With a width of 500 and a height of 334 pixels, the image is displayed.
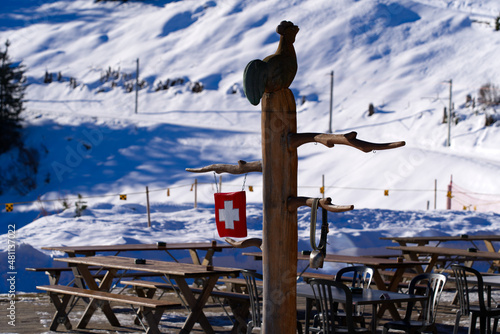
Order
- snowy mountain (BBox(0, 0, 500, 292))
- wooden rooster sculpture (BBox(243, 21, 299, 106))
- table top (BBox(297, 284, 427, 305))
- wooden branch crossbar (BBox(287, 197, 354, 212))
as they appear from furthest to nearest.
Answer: snowy mountain (BBox(0, 0, 500, 292)) → table top (BBox(297, 284, 427, 305)) → wooden rooster sculpture (BBox(243, 21, 299, 106)) → wooden branch crossbar (BBox(287, 197, 354, 212))

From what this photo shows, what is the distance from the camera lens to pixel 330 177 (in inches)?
1180

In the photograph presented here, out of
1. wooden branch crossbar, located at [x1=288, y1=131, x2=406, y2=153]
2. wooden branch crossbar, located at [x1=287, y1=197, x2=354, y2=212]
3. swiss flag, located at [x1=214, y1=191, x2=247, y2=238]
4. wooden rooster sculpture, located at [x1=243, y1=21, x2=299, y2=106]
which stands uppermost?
wooden rooster sculpture, located at [x1=243, y1=21, x2=299, y2=106]

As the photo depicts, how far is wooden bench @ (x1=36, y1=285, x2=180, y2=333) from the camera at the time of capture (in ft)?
22.3

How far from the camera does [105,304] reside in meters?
8.09

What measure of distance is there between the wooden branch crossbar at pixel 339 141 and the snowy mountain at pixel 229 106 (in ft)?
27.6

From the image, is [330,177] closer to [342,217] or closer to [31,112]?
[342,217]

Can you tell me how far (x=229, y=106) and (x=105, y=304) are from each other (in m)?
35.6

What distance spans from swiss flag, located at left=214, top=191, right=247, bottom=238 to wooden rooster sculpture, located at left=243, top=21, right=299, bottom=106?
0.80 metres

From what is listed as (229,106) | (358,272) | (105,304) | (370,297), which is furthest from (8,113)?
(370,297)

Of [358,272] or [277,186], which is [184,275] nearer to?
[358,272]

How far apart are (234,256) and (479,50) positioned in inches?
1507

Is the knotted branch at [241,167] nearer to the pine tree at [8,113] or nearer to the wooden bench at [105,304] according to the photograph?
the wooden bench at [105,304]

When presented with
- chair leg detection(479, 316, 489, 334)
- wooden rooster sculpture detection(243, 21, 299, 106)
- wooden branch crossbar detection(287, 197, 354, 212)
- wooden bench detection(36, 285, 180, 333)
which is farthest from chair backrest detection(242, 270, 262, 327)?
chair leg detection(479, 316, 489, 334)

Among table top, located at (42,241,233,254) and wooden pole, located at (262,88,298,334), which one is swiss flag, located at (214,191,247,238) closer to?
wooden pole, located at (262,88,298,334)
